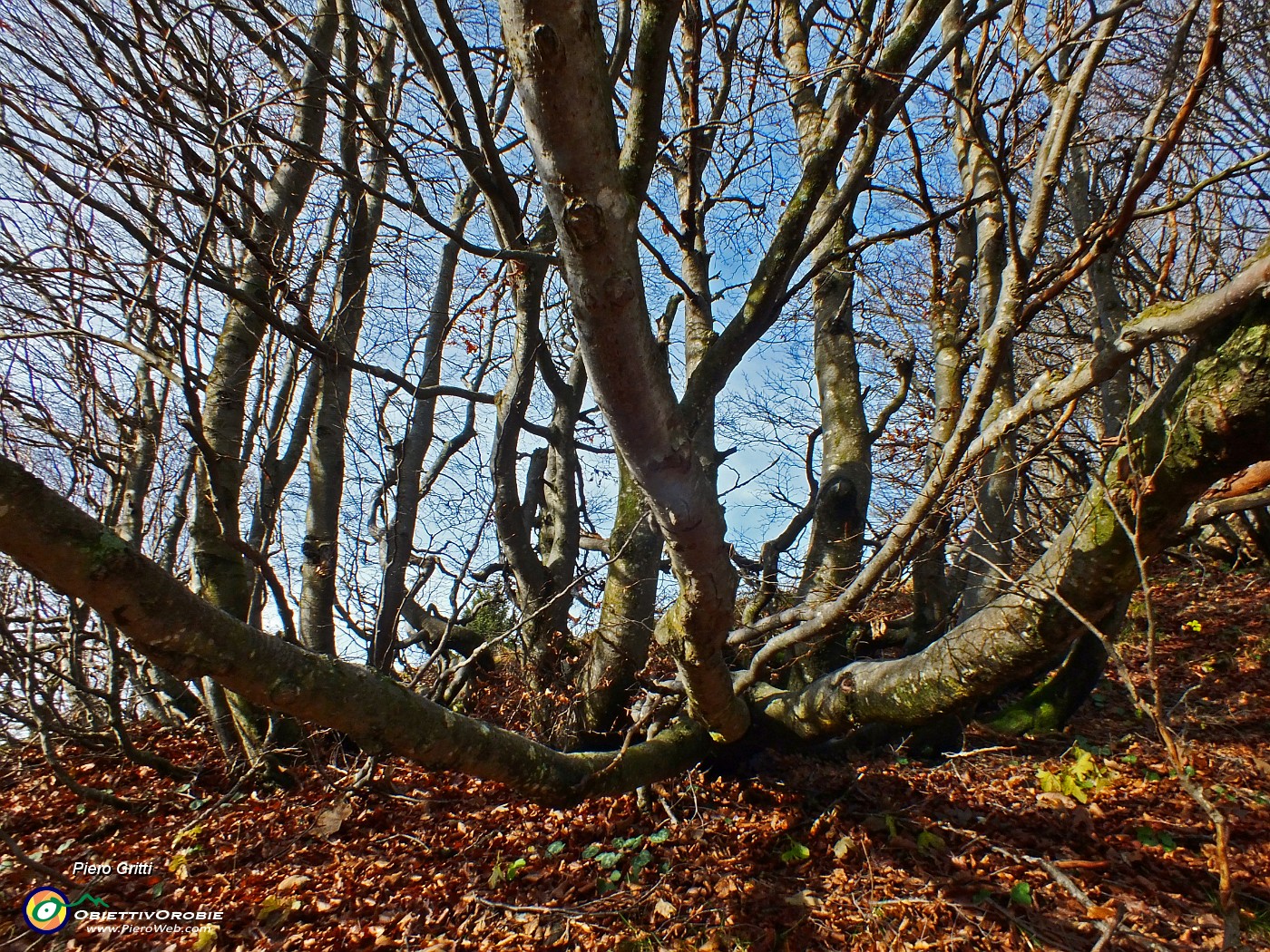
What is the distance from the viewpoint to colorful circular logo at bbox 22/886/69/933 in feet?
9.14

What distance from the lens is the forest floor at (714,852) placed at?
2.74 metres

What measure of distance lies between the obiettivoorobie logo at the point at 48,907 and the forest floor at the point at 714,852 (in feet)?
0.15

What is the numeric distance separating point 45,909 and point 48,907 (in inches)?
0.5

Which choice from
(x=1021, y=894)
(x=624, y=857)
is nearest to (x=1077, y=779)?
(x=1021, y=894)

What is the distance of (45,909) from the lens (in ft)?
9.34

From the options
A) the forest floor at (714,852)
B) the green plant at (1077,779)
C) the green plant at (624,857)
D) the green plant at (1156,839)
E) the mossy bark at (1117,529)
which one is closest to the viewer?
the mossy bark at (1117,529)

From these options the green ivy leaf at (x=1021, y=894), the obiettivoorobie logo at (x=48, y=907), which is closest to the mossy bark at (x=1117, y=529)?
the green ivy leaf at (x=1021, y=894)

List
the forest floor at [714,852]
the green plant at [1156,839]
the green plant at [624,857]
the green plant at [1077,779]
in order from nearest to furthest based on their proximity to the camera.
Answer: the forest floor at [714,852] < the green plant at [1156,839] < the green plant at [624,857] < the green plant at [1077,779]

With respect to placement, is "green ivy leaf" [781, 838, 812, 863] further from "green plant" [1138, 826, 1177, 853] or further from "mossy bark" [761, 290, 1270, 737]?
"green plant" [1138, 826, 1177, 853]

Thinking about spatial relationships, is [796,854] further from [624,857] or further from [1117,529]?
[1117,529]

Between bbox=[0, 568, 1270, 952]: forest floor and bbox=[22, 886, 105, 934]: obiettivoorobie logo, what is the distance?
0.15 ft

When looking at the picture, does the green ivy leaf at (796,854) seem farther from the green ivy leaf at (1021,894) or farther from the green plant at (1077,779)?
the green plant at (1077,779)

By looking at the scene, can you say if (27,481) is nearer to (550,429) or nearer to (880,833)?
(550,429)

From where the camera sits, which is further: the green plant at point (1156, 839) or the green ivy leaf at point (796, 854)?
the green ivy leaf at point (796, 854)
